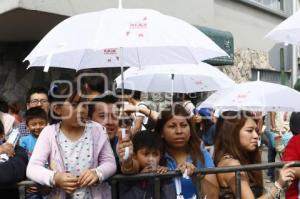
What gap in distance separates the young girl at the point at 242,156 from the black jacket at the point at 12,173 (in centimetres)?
145

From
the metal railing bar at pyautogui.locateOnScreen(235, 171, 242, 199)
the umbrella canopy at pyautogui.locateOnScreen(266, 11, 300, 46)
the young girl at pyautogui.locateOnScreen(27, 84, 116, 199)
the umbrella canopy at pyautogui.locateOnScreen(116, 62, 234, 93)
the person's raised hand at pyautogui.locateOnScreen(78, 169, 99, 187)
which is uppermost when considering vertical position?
the umbrella canopy at pyautogui.locateOnScreen(266, 11, 300, 46)

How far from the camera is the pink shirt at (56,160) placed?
3.09 m

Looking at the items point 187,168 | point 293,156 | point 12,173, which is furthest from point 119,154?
point 293,156

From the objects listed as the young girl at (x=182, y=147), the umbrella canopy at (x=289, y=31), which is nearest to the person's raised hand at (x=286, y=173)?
the young girl at (x=182, y=147)

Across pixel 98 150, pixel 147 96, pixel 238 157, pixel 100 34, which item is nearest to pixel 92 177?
pixel 98 150

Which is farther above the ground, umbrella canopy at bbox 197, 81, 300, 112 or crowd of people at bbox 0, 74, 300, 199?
umbrella canopy at bbox 197, 81, 300, 112

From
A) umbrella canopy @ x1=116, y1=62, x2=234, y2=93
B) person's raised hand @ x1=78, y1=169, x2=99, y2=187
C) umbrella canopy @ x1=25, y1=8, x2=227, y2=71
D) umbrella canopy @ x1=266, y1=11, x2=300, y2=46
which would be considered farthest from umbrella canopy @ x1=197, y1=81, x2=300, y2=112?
person's raised hand @ x1=78, y1=169, x2=99, y2=187

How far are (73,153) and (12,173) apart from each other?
1.33 feet

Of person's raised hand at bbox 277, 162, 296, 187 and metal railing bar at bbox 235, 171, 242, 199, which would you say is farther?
person's raised hand at bbox 277, 162, 296, 187

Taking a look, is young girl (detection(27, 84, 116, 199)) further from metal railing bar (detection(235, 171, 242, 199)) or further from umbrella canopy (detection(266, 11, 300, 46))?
umbrella canopy (detection(266, 11, 300, 46))

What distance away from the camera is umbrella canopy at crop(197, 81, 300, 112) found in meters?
4.80

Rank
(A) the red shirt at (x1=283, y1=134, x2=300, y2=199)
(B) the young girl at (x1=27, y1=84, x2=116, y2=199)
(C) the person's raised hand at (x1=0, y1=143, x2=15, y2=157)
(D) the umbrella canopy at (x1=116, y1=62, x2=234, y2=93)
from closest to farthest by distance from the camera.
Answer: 1. (B) the young girl at (x1=27, y1=84, x2=116, y2=199)
2. (C) the person's raised hand at (x1=0, y1=143, x2=15, y2=157)
3. (A) the red shirt at (x1=283, y1=134, x2=300, y2=199)
4. (D) the umbrella canopy at (x1=116, y1=62, x2=234, y2=93)

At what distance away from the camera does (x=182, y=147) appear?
369 centimetres

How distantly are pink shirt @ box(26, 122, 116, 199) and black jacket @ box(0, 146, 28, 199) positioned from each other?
8 centimetres
